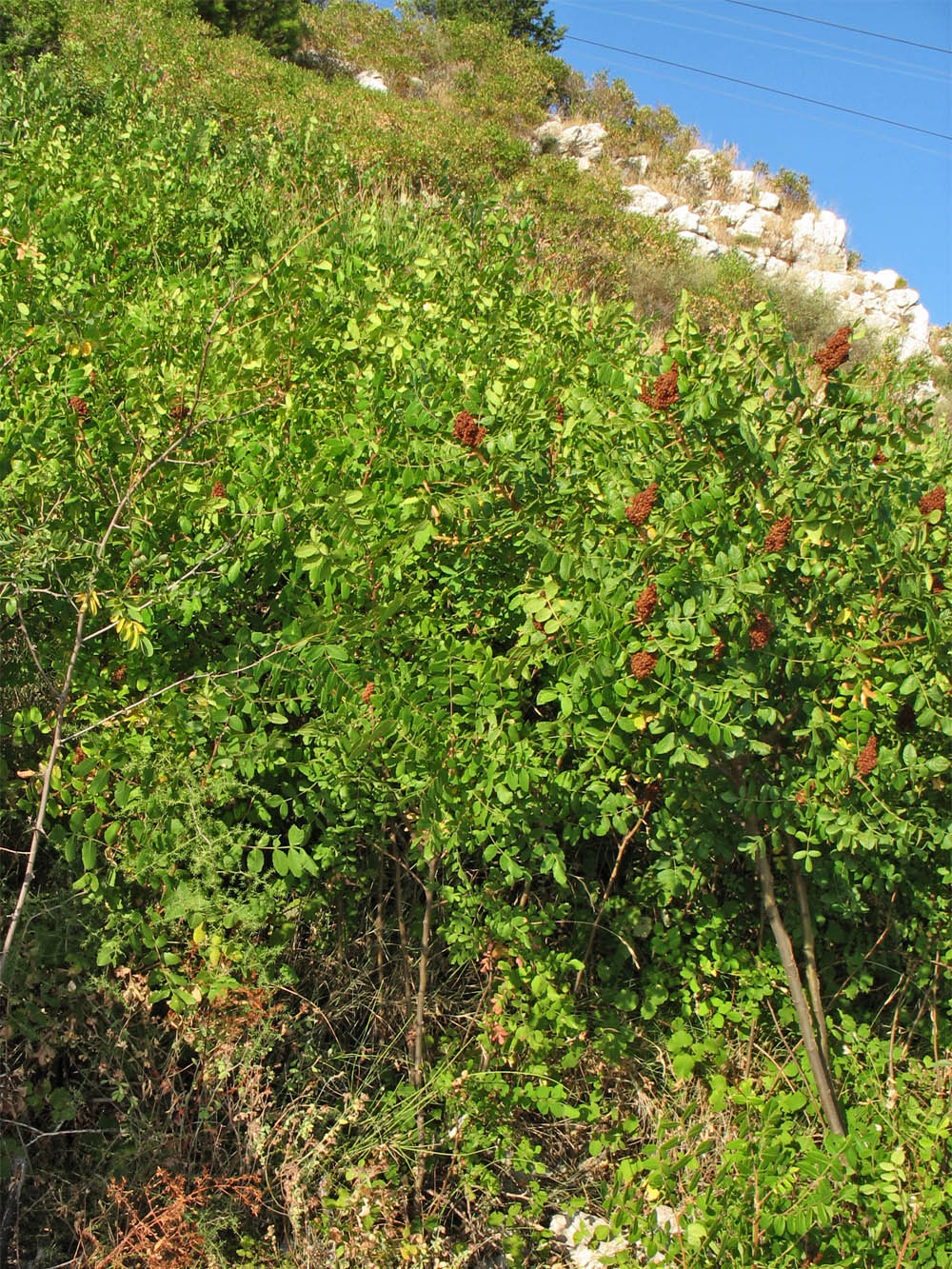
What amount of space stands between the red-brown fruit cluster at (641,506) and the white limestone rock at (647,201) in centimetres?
1486

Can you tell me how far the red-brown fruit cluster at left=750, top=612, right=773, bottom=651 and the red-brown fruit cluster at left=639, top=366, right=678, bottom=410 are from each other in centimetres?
51

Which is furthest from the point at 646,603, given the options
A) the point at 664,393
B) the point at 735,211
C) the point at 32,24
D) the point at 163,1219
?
the point at 735,211

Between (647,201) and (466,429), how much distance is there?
619 inches

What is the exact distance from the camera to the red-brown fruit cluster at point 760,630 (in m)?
2.18

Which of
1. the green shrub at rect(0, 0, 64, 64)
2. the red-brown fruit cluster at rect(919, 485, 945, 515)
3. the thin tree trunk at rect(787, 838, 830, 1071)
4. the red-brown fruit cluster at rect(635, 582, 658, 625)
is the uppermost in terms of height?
the green shrub at rect(0, 0, 64, 64)

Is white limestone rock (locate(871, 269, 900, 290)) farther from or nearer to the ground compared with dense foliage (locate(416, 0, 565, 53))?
nearer to the ground

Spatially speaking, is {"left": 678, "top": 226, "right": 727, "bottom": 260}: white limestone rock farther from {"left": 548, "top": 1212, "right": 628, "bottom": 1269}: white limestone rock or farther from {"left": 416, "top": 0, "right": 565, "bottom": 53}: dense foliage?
{"left": 548, "top": 1212, "right": 628, "bottom": 1269}: white limestone rock

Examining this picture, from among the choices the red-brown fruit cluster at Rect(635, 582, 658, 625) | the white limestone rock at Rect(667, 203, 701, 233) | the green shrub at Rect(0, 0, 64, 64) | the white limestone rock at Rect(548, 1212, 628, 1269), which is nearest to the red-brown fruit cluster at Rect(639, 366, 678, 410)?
the red-brown fruit cluster at Rect(635, 582, 658, 625)

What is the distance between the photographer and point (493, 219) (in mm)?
3926

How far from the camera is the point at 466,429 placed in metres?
2.21

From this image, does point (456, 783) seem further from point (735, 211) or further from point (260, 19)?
point (735, 211)

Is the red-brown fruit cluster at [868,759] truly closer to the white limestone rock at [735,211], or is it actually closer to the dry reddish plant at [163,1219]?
the dry reddish plant at [163,1219]

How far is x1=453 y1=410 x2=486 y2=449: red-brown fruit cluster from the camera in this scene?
2.21 meters

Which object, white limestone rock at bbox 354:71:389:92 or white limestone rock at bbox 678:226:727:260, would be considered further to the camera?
white limestone rock at bbox 354:71:389:92
